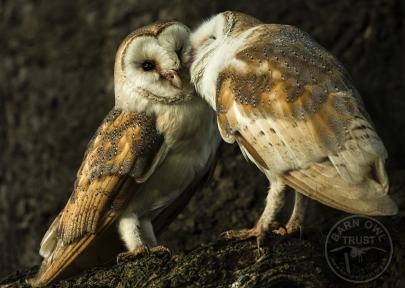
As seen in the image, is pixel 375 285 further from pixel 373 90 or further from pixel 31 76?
pixel 31 76

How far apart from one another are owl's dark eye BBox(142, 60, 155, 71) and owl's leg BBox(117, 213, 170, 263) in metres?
0.62

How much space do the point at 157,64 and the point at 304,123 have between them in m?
0.83

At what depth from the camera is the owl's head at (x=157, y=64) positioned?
4.28 m

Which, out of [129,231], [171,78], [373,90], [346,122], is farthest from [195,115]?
[373,90]

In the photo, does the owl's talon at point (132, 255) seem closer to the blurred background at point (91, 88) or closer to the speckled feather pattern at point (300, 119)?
the speckled feather pattern at point (300, 119)

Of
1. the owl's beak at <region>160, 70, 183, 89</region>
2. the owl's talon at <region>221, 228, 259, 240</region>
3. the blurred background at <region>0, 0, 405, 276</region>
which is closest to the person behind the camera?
the owl's talon at <region>221, 228, 259, 240</region>

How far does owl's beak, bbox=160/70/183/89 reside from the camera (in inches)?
168

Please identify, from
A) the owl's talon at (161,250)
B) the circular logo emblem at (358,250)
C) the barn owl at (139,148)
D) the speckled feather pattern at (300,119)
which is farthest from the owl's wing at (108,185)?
the circular logo emblem at (358,250)

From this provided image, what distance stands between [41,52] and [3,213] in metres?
1.05

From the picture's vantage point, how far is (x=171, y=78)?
168 inches

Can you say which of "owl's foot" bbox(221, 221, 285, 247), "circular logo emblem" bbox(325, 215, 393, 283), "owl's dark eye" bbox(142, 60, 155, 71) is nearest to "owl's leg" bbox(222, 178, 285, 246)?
"owl's foot" bbox(221, 221, 285, 247)

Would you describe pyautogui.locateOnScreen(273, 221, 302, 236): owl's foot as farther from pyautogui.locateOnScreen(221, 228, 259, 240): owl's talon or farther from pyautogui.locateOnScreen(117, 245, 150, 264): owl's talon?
pyautogui.locateOnScreen(117, 245, 150, 264): owl's talon

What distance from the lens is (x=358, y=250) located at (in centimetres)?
384

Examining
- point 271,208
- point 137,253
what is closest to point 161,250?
point 137,253
